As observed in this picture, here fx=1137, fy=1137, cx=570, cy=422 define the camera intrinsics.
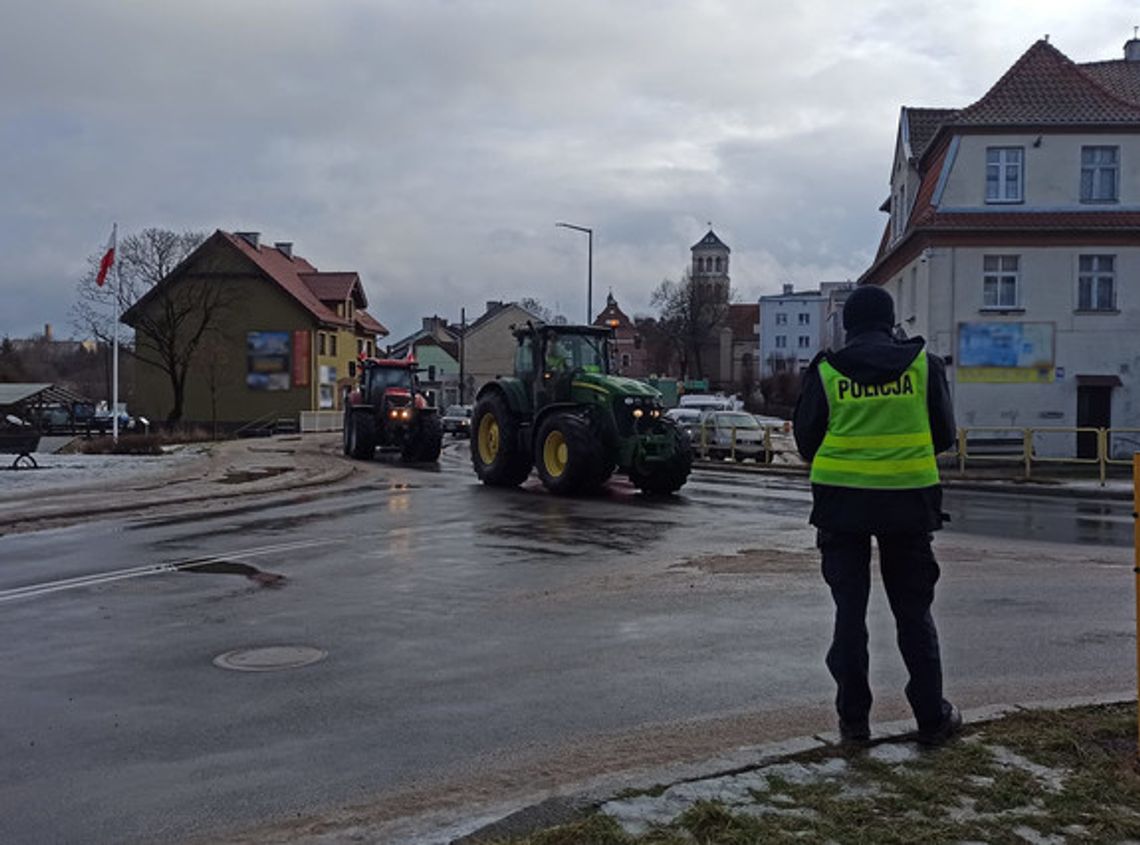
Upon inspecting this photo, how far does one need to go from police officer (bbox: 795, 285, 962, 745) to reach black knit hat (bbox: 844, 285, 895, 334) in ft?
0.09

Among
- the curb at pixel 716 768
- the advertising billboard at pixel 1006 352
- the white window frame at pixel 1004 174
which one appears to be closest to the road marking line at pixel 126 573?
the curb at pixel 716 768

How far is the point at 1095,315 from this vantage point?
3023 cm

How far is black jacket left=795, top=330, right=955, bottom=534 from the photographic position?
4957 millimetres

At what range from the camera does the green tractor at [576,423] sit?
60.5 ft

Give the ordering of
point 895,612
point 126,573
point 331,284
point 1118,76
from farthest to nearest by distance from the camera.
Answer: point 331,284 < point 1118,76 < point 126,573 < point 895,612

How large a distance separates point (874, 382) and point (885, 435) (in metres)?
0.24

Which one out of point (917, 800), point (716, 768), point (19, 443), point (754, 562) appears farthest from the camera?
point (19, 443)

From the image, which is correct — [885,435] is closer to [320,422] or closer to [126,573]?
[126,573]

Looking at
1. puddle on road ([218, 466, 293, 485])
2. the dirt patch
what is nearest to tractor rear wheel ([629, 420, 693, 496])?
the dirt patch

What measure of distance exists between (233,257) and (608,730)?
5969cm

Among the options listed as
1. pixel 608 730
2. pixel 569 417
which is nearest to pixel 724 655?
pixel 608 730

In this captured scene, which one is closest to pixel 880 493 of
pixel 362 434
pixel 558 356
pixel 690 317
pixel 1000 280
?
pixel 558 356

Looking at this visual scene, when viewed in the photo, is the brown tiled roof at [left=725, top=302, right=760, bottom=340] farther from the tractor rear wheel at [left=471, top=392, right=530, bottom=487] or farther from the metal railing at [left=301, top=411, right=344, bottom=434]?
the tractor rear wheel at [left=471, top=392, right=530, bottom=487]

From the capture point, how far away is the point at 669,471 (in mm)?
18750
